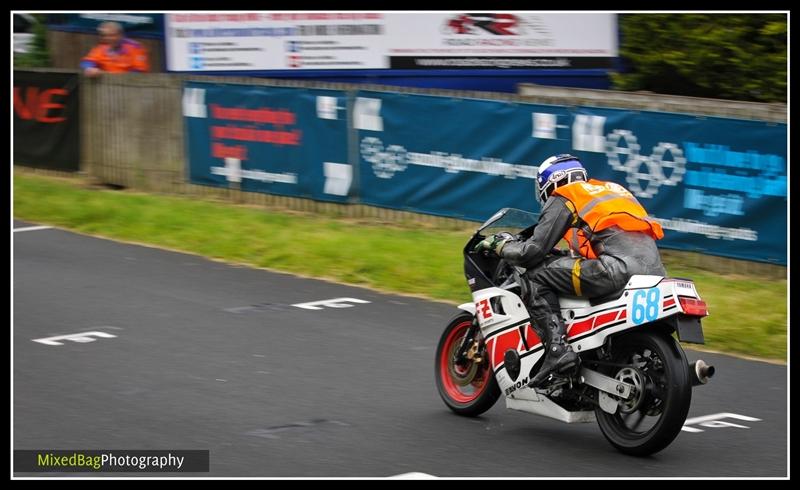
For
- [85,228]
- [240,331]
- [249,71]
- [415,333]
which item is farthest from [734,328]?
[249,71]

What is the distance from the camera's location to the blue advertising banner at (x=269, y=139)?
16.5 metres

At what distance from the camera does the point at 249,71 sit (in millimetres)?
20734

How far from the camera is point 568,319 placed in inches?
302

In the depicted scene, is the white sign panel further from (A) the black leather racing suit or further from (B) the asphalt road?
(A) the black leather racing suit

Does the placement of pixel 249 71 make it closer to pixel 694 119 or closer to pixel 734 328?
pixel 694 119

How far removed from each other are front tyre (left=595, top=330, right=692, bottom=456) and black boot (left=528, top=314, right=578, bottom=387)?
254mm

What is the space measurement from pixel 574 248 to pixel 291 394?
2.34m

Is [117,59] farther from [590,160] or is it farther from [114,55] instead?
[590,160]

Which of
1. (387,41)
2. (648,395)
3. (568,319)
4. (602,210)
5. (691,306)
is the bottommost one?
(648,395)

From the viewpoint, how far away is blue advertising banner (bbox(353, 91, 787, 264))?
41.8 ft

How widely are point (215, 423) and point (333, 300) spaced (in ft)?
14.0

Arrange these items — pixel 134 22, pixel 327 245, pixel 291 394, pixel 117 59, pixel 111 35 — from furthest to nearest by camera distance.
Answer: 1. pixel 134 22
2. pixel 111 35
3. pixel 117 59
4. pixel 327 245
5. pixel 291 394

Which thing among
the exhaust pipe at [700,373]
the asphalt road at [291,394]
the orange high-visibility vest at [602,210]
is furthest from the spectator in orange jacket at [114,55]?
the exhaust pipe at [700,373]

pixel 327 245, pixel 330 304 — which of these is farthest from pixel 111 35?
pixel 330 304
